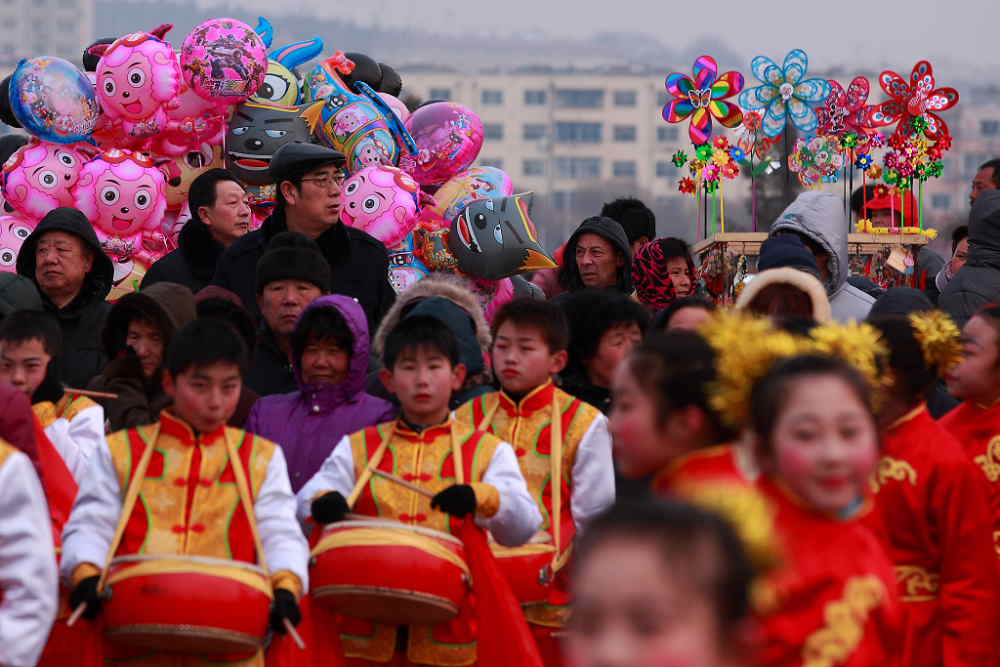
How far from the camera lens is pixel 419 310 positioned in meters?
6.43

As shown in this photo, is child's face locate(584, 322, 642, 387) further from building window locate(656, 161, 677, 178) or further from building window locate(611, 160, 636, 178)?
building window locate(611, 160, 636, 178)

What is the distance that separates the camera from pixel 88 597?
453 centimetres

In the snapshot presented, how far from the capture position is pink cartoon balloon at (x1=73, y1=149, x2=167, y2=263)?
9344 millimetres

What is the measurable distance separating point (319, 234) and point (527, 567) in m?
2.66

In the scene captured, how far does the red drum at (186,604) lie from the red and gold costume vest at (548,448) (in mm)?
1316

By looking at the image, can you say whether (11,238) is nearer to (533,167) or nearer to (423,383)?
(423,383)

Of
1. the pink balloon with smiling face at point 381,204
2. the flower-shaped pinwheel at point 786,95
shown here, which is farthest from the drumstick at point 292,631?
the flower-shaped pinwheel at point 786,95

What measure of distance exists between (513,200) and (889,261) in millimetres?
3194

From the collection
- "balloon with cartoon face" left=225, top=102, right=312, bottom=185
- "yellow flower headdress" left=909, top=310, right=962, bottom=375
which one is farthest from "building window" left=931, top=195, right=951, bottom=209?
"yellow flower headdress" left=909, top=310, right=962, bottom=375

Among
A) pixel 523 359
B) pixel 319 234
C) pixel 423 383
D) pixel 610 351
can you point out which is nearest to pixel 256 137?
pixel 319 234

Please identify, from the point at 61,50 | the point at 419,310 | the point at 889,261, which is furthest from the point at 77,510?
the point at 61,50

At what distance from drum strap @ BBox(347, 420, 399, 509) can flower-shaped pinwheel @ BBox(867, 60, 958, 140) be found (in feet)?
24.7

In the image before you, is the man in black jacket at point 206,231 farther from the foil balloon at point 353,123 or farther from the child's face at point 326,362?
the child's face at point 326,362

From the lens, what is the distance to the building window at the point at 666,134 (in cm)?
12612
